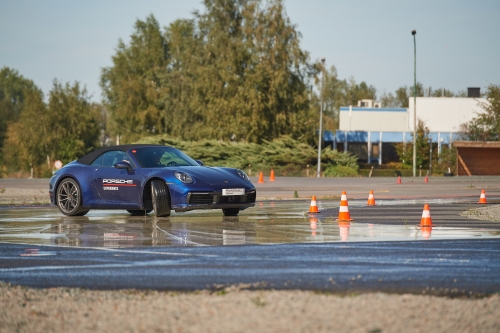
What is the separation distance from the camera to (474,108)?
8262cm

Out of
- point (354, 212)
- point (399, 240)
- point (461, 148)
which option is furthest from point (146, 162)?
point (461, 148)

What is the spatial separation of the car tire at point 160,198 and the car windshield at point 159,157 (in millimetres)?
744

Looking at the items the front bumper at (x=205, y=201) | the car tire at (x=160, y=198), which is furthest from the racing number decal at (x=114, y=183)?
the front bumper at (x=205, y=201)

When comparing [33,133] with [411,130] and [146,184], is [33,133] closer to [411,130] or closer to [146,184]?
[411,130]

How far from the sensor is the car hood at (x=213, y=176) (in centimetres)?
1518

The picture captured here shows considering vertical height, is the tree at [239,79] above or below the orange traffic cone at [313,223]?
above

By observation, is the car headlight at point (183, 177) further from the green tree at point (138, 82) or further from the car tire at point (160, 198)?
the green tree at point (138, 82)

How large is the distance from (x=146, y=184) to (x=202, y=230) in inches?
113

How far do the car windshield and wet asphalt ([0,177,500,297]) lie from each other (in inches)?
44.7

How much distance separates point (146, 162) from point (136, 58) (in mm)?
69706

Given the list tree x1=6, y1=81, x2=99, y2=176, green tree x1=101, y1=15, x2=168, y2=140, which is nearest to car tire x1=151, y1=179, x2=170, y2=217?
green tree x1=101, y1=15, x2=168, y2=140

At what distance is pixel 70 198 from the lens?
1653cm

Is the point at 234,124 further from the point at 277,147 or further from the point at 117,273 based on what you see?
the point at 117,273

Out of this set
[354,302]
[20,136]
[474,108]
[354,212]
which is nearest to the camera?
[354,302]
